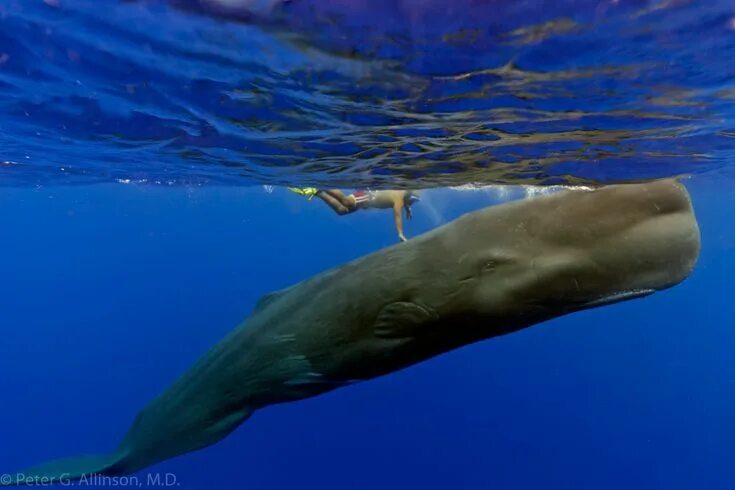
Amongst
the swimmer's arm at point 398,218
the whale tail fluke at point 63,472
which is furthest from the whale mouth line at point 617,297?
the swimmer's arm at point 398,218

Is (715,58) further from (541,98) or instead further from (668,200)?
(668,200)

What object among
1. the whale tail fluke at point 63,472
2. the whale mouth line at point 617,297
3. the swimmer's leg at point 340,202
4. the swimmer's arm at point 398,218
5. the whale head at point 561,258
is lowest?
the whale mouth line at point 617,297

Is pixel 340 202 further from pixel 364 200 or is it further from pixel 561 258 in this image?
pixel 561 258

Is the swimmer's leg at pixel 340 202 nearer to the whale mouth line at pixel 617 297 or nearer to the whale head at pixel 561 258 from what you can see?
the whale head at pixel 561 258

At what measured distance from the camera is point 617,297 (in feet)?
12.0

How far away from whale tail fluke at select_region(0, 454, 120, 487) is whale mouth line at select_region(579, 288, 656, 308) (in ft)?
20.1

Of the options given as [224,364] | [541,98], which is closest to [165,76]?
[224,364]

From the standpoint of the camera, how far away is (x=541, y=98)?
8023mm

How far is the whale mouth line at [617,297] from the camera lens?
362 centimetres

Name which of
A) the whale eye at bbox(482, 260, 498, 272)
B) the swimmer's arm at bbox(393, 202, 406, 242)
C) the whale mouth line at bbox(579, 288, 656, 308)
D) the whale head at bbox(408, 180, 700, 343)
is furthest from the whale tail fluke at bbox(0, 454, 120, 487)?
the swimmer's arm at bbox(393, 202, 406, 242)

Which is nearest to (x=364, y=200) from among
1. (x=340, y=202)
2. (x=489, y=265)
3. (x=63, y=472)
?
(x=340, y=202)

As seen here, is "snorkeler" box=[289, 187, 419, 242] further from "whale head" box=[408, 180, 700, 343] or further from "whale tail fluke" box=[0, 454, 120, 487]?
"whale head" box=[408, 180, 700, 343]

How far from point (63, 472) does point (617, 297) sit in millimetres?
7317

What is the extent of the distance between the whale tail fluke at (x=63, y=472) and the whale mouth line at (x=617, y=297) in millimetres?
6128
